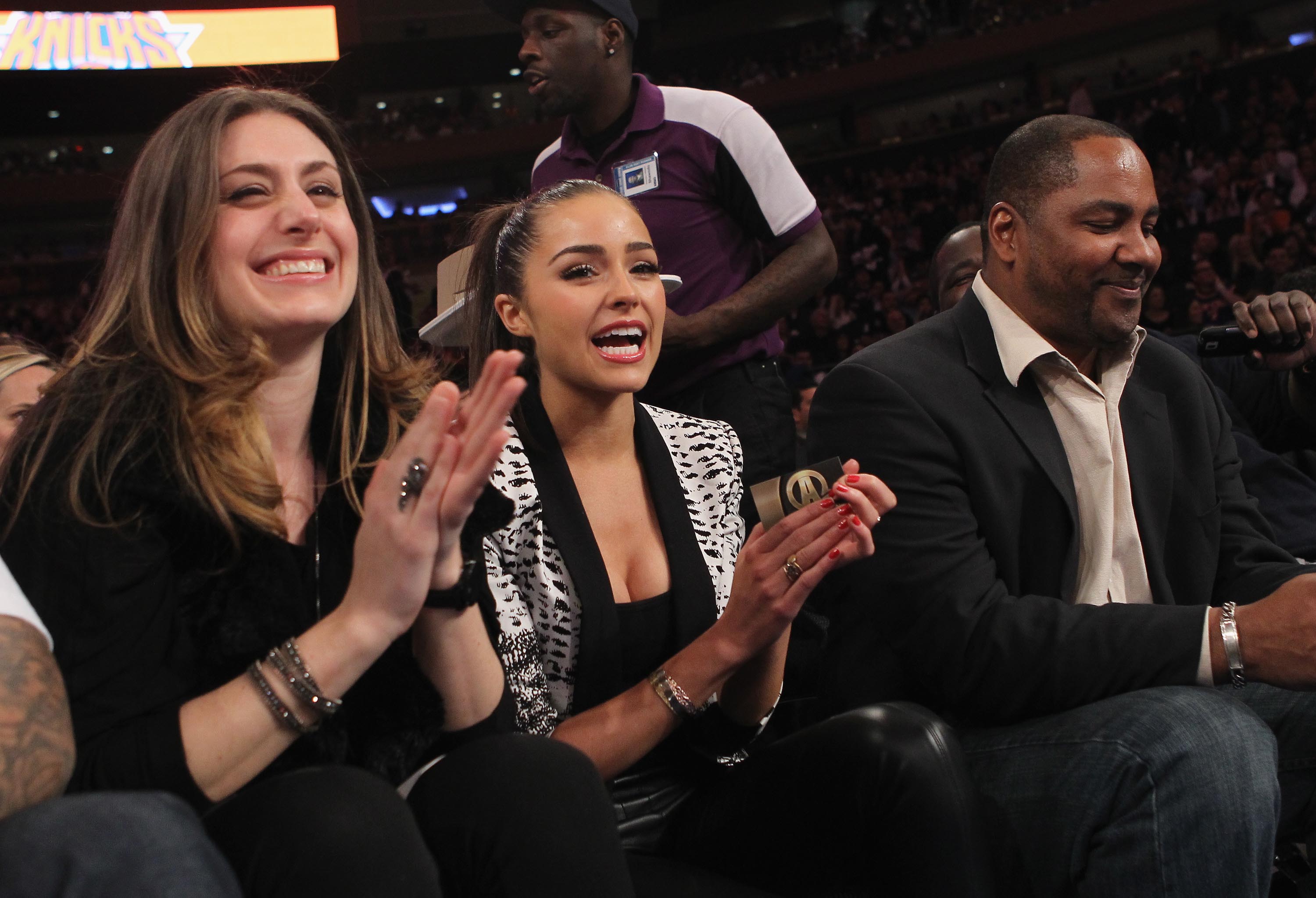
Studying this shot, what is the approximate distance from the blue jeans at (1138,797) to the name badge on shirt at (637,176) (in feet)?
4.60

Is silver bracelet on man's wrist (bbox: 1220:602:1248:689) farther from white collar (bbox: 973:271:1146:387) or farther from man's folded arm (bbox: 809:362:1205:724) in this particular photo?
white collar (bbox: 973:271:1146:387)

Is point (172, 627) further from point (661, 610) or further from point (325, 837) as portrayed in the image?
point (661, 610)

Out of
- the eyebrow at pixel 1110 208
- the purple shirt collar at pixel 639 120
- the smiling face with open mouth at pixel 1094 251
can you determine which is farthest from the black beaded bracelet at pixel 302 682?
the purple shirt collar at pixel 639 120

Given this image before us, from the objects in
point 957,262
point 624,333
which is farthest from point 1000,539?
point 957,262

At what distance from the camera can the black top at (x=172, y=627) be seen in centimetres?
110

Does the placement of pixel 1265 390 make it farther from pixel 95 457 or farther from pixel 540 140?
pixel 540 140

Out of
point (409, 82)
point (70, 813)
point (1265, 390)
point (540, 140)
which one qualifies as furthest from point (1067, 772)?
point (409, 82)

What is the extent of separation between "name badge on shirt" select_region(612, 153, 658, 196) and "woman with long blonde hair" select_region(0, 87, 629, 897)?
1.07 meters

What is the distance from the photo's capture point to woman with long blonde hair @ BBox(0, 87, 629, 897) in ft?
3.52

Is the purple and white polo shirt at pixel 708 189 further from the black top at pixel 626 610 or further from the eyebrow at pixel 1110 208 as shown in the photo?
the black top at pixel 626 610

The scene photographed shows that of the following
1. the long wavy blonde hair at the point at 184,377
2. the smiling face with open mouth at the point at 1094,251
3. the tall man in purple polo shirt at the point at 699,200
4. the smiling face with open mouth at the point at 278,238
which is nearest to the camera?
the long wavy blonde hair at the point at 184,377

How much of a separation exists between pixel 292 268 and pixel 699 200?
1.30 metres

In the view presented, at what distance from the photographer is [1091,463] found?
178 cm

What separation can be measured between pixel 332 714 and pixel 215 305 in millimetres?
502
